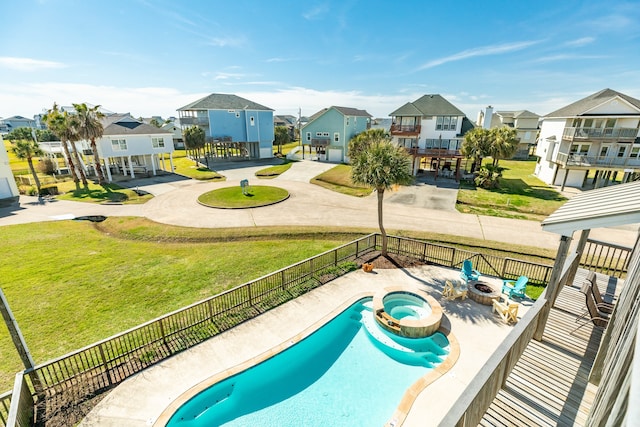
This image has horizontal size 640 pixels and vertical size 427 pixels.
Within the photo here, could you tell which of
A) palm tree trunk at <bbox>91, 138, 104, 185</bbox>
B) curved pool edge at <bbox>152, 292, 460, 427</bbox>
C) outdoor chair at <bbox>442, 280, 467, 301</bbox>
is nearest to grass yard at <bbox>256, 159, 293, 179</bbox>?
palm tree trunk at <bbox>91, 138, 104, 185</bbox>

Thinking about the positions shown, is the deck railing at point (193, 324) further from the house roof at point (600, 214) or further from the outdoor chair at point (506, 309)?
the outdoor chair at point (506, 309)

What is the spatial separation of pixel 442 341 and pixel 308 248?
9.44 metres

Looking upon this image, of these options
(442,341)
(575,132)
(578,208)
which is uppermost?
(575,132)

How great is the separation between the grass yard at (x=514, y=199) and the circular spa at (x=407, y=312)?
637 inches

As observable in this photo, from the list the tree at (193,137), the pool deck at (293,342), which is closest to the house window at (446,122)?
the pool deck at (293,342)

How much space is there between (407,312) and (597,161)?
34.6 m

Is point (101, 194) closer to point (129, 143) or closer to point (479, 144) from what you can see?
point (129, 143)

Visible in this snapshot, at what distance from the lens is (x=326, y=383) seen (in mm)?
9422

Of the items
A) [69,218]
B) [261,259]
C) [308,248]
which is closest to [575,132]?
[308,248]

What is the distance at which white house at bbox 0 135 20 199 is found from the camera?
28.9m

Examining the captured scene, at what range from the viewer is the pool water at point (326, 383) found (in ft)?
26.9

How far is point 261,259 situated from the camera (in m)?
16.5

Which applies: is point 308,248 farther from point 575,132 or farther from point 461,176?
point 575,132

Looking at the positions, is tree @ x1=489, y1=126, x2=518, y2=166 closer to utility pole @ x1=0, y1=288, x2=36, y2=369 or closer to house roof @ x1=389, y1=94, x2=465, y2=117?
house roof @ x1=389, y1=94, x2=465, y2=117
